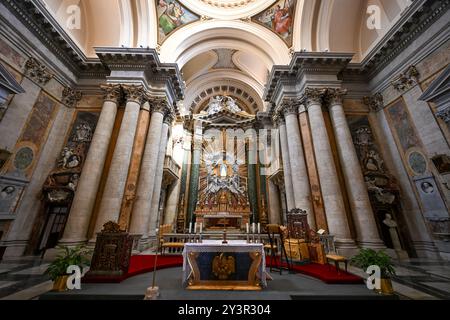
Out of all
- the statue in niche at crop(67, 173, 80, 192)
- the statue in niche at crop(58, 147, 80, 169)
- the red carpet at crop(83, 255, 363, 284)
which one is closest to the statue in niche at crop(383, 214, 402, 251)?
the red carpet at crop(83, 255, 363, 284)

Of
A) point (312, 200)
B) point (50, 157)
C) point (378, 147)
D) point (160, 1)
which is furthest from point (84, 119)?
point (378, 147)

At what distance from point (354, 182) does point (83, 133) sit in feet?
38.4

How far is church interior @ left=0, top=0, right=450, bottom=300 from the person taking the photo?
3772 mm

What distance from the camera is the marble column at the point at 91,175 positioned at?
247 inches

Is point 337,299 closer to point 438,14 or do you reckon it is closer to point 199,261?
point 199,261

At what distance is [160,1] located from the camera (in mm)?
9836

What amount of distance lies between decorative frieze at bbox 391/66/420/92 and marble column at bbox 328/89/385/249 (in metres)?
1.92

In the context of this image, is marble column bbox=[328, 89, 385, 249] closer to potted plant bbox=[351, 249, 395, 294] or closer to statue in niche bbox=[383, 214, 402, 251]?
statue in niche bbox=[383, 214, 402, 251]

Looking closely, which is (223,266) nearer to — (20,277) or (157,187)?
(20,277)

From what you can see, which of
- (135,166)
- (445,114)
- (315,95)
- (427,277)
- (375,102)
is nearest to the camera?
(427,277)

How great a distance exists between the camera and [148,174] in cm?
779

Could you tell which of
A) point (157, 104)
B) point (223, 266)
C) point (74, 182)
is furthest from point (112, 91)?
point (223, 266)

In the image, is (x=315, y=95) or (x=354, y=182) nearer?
(x=354, y=182)
